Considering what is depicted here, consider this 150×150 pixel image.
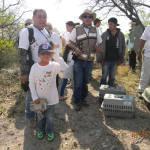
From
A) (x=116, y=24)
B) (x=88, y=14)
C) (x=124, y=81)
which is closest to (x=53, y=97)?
(x=88, y=14)

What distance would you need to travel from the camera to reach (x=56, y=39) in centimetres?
624

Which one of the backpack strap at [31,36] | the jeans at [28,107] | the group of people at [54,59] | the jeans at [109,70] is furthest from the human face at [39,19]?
the jeans at [109,70]

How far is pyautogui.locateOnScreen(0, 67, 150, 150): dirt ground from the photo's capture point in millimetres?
5668

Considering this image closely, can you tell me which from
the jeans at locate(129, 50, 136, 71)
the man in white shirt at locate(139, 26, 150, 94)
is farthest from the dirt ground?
the jeans at locate(129, 50, 136, 71)

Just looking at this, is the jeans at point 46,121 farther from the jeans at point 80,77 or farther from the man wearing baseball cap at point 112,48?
the man wearing baseball cap at point 112,48

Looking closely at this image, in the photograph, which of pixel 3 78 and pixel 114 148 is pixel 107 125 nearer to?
pixel 114 148

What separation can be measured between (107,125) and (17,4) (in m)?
20.6

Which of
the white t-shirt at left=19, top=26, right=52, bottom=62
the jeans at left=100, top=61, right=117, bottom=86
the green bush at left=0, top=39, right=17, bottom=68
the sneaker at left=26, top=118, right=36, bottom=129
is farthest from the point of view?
the green bush at left=0, top=39, right=17, bottom=68

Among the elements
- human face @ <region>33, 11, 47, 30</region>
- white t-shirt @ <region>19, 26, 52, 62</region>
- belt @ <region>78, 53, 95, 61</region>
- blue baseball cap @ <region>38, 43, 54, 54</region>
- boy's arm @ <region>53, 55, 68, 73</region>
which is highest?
human face @ <region>33, 11, 47, 30</region>

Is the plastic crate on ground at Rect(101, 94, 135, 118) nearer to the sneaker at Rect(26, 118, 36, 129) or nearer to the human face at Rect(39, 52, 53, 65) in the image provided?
the sneaker at Rect(26, 118, 36, 129)

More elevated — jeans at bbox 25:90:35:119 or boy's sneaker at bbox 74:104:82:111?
jeans at bbox 25:90:35:119

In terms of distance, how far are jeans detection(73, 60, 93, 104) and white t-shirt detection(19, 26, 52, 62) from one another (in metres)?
1.51

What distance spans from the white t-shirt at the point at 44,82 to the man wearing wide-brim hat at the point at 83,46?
1574 mm

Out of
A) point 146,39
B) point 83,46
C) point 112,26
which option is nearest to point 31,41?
point 83,46
